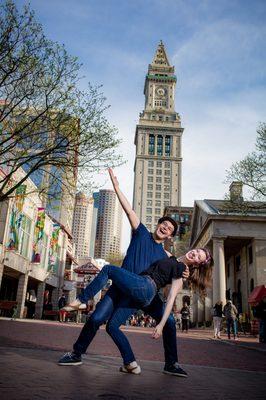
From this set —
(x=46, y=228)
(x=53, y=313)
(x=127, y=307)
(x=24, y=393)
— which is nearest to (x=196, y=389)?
(x=127, y=307)

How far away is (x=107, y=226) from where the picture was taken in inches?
7475

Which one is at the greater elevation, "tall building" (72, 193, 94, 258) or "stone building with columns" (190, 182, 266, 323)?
"tall building" (72, 193, 94, 258)

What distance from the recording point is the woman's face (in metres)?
4.45

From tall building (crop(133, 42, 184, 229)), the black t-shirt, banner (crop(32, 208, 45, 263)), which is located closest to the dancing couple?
the black t-shirt

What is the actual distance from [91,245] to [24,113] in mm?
156883

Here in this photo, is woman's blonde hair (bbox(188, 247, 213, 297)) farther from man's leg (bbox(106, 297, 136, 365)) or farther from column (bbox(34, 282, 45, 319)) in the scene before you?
column (bbox(34, 282, 45, 319))

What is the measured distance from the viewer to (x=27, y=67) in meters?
13.8

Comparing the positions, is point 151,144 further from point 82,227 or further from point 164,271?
point 164,271

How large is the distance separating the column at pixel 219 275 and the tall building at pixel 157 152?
83.5 m

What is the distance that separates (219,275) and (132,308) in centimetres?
2809

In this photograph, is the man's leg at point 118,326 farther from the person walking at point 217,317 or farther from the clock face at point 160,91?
the clock face at point 160,91

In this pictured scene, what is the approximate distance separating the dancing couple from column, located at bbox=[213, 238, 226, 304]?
A: 2727cm

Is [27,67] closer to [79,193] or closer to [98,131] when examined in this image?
[98,131]

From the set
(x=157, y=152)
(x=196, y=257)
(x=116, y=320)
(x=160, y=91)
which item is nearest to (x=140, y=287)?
(x=116, y=320)
